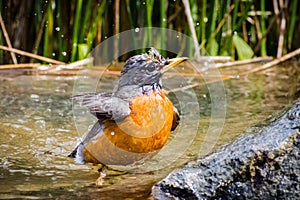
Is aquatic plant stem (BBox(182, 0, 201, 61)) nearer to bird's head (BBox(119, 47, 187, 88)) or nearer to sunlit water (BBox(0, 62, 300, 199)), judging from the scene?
sunlit water (BBox(0, 62, 300, 199))

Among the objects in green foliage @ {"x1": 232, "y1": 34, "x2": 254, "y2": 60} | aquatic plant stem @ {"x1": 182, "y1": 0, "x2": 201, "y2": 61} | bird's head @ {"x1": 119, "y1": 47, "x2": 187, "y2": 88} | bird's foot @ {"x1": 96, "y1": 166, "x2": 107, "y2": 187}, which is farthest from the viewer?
green foliage @ {"x1": 232, "y1": 34, "x2": 254, "y2": 60}

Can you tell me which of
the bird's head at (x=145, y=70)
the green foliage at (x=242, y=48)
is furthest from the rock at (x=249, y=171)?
the green foliage at (x=242, y=48)

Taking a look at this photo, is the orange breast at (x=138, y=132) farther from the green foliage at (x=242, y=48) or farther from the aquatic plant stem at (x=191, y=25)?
the green foliage at (x=242, y=48)

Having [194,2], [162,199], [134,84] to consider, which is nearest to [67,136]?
[134,84]

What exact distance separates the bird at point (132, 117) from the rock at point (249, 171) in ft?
0.97

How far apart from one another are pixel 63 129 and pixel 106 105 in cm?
107

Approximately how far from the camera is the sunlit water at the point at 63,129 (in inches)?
126

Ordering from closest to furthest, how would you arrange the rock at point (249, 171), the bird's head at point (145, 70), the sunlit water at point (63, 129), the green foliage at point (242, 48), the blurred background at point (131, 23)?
the rock at point (249, 171) < the sunlit water at point (63, 129) < the bird's head at point (145, 70) < the blurred background at point (131, 23) < the green foliage at point (242, 48)

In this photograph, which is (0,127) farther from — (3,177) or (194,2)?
(194,2)

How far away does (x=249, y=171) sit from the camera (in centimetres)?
296

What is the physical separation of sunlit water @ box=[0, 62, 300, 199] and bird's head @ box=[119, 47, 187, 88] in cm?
47

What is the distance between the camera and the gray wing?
10.8 feet

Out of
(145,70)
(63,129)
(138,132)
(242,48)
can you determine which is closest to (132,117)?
(138,132)

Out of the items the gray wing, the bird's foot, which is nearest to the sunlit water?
the bird's foot
